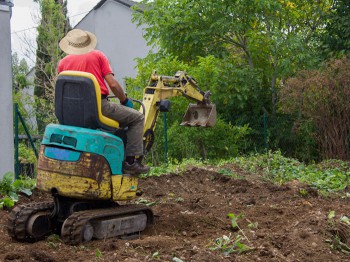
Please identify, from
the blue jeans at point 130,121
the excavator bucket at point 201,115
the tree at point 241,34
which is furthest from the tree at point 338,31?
the blue jeans at point 130,121

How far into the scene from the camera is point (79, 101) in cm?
684

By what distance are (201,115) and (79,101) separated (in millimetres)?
2815

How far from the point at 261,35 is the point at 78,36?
1260 centimetres

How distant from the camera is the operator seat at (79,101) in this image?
22.1 ft

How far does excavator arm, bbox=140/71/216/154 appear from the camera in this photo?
796cm

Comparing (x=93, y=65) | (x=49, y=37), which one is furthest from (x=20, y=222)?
(x=49, y=37)

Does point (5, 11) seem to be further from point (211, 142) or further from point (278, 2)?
point (278, 2)

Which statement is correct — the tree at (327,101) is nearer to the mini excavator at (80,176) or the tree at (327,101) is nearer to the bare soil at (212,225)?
the bare soil at (212,225)

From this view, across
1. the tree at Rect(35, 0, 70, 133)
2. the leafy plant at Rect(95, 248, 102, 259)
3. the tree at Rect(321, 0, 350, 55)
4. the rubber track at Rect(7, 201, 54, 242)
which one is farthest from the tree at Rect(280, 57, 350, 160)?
the leafy plant at Rect(95, 248, 102, 259)

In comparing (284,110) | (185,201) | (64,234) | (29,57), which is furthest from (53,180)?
(29,57)

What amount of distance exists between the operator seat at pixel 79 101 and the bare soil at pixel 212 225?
1.24 meters

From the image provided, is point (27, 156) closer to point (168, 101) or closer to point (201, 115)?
point (201, 115)

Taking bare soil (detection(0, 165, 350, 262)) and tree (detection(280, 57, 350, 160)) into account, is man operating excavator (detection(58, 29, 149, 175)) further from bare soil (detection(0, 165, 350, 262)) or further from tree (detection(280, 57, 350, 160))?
tree (detection(280, 57, 350, 160))

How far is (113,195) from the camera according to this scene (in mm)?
7086
